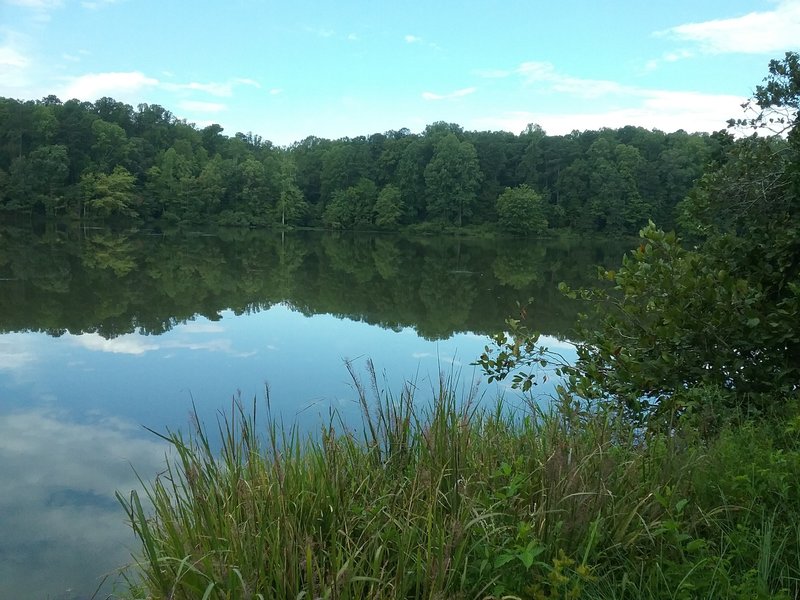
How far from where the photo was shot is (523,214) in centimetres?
5878

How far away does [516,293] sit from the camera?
19547 millimetres

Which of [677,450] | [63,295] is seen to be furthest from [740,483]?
[63,295]

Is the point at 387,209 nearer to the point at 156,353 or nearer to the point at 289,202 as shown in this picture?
the point at 289,202

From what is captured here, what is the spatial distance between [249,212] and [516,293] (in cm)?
4586

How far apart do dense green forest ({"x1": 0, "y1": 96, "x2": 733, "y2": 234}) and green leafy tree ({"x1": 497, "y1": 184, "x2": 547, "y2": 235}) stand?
123 millimetres

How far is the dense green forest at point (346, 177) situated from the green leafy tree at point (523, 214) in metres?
0.12

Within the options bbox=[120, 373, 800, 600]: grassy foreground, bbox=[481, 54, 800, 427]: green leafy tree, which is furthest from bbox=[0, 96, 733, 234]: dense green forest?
bbox=[120, 373, 800, 600]: grassy foreground

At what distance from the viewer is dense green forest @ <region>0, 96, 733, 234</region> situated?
56312 millimetres

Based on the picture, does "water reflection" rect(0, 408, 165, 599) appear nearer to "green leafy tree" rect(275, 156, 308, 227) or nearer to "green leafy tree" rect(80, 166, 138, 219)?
"green leafy tree" rect(80, 166, 138, 219)

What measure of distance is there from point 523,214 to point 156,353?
5171 cm

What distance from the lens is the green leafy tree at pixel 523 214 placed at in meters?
58.6

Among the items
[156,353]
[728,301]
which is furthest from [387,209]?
[728,301]

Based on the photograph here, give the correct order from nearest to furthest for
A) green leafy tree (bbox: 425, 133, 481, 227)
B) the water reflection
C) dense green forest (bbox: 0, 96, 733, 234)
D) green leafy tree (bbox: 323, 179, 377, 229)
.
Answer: the water reflection
dense green forest (bbox: 0, 96, 733, 234)
green leafy tree (bbox: 323, 179, 377, 229)
green leafy tree (bbox: 425, 133, 481, 227)

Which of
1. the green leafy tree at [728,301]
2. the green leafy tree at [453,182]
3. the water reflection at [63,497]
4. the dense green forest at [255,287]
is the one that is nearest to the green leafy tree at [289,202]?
the green leafy tree at [453,182]
